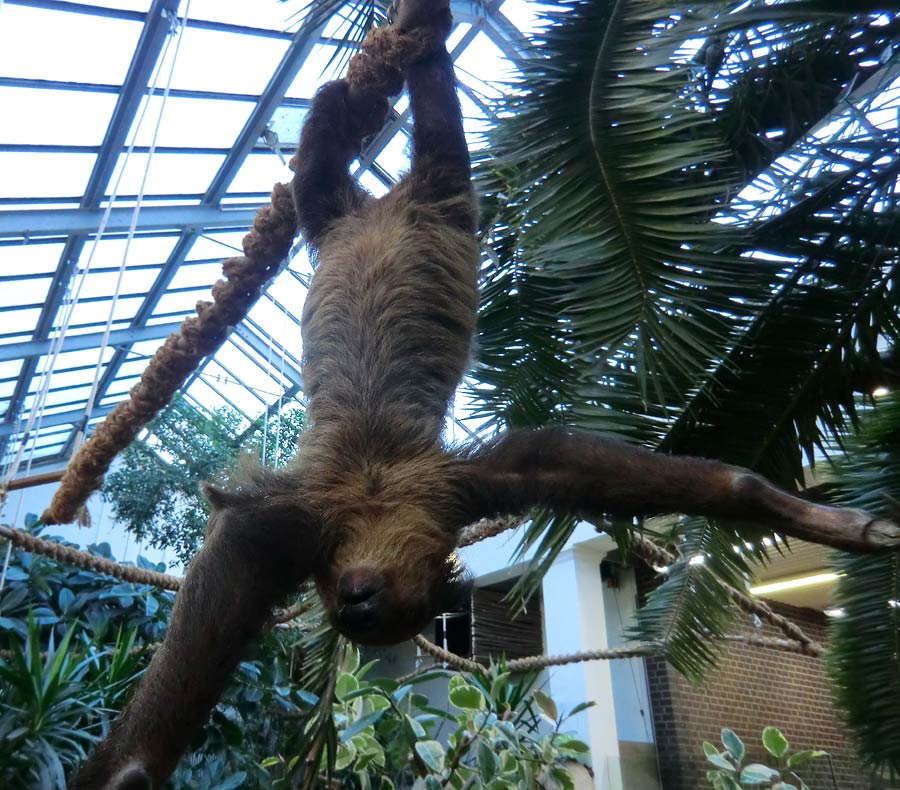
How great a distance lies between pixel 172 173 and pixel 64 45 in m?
2.53

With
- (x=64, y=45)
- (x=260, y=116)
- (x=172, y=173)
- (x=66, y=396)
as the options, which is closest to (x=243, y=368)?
(x=66, y=396)

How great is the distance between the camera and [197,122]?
880 cm

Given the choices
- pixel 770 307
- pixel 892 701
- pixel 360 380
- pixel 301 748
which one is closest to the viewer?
pixel 360 380

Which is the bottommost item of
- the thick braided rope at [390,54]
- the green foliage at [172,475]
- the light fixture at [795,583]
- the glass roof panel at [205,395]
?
the thick braided rope at [390,54]

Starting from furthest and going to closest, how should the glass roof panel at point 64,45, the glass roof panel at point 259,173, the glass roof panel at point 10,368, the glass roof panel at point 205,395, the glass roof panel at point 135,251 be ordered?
the glass roof panel at point 205,395, the glass roof panel at point 10,368, the glass roof panel at point 135,251, the glass roof panel at point 259,173, the glass roof panel at point 64,45

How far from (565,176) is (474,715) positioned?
11.1 ft

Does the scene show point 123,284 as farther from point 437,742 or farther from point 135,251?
point 437,742

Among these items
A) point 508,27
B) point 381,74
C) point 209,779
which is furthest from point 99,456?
point 508,27

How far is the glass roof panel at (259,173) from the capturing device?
32.7 feet

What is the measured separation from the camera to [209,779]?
13.2 feet

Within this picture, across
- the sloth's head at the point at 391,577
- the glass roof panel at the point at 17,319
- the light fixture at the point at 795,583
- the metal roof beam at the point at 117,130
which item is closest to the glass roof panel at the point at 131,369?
the metal roof beam at the point at 117,130

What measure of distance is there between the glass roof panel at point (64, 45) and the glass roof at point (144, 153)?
1 centimetres

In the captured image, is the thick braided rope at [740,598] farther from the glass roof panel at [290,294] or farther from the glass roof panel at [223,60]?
the glass roof panel at [290,294]

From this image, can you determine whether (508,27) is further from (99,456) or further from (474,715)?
(474,715)
